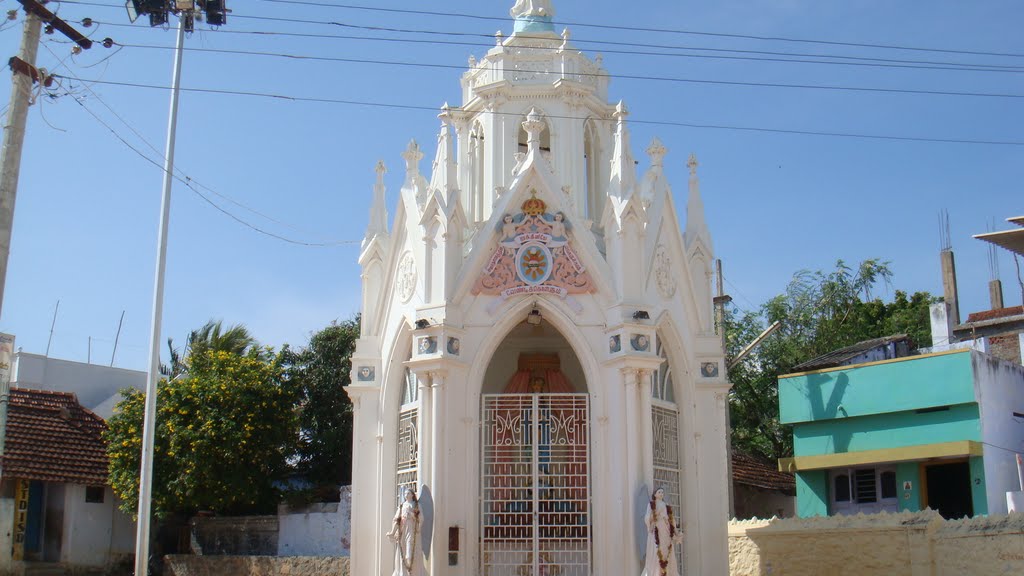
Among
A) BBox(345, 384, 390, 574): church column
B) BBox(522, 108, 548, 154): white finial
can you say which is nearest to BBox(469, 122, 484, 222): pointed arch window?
BBox(522, 108, 548, 154): white finial

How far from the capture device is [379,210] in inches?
891

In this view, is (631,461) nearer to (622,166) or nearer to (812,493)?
(622,166)

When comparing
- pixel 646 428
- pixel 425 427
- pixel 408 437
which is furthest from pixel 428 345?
pixel 646 428

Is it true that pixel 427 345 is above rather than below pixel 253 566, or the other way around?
above

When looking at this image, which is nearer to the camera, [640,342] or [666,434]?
[640,342]

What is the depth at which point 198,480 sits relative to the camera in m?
29.3

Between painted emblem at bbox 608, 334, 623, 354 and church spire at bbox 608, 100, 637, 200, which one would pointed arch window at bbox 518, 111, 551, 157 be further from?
painted emblem at bbox 608, 334, 623, 354

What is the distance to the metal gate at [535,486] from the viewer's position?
19.3 metres

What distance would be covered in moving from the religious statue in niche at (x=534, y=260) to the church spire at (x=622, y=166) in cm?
111

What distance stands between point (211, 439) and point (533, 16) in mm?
13740

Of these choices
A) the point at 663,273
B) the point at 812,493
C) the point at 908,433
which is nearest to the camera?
the point at 663,273

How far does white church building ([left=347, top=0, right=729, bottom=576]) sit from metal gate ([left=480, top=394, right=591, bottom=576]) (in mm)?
38

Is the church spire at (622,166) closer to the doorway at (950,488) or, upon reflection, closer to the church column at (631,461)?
the church column at (631,461)

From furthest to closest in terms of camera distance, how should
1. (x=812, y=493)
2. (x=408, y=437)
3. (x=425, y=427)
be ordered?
(x=812, y=493) < (x=408, y=437) < (x=425, y=427)
